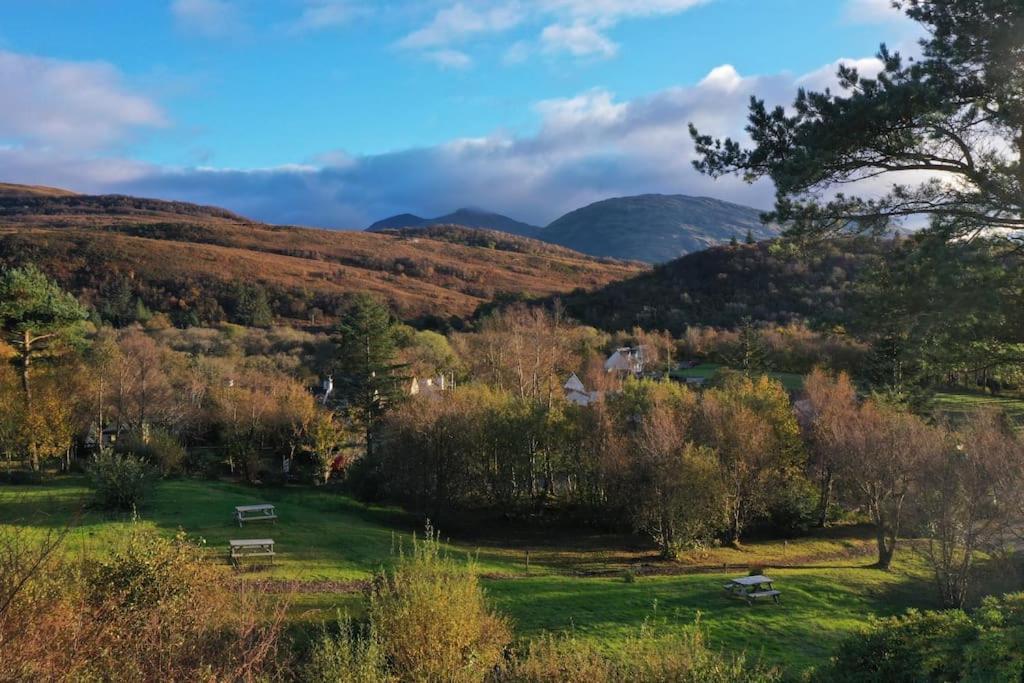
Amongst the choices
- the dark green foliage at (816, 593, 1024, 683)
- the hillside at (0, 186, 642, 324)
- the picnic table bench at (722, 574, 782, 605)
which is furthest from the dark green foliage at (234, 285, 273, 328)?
the dark green foliage at (816, 593, 1024, 683)

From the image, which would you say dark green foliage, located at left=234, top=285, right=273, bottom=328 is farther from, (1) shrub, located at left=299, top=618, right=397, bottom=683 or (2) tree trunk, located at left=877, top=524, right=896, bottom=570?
(1) shrub, located at left=299, top=618, right=397, bottom=683

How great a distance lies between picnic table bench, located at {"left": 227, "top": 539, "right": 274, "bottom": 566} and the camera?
16.4 m

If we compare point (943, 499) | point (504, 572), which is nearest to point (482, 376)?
point (504, 572)

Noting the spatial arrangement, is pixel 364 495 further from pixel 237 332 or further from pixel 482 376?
pixel 237 332

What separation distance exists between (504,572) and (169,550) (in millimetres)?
12737

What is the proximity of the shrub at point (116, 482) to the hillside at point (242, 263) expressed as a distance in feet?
194

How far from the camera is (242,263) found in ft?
321

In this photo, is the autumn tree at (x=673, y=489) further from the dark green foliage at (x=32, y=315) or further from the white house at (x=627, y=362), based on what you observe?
the white house at (x=627, y=362)

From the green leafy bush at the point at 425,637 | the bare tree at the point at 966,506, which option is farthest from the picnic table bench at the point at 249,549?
the bare tree at the point at 966,506

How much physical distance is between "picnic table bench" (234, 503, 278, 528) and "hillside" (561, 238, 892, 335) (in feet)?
197

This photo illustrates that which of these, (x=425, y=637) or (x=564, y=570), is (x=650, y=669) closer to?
(x=425, y=637)

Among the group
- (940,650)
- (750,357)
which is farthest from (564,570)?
(750,357)

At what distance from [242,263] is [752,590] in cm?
9578

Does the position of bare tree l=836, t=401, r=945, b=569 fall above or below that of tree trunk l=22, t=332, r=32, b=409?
below
